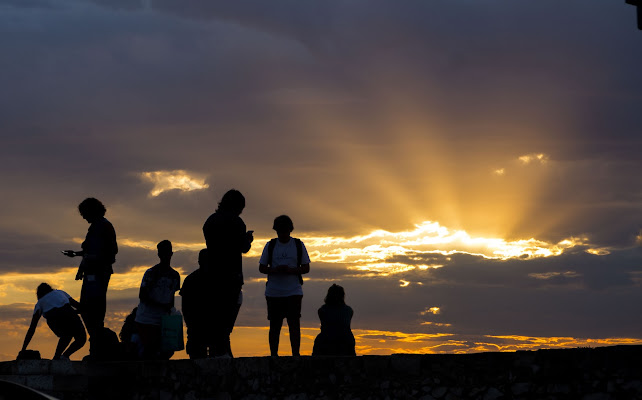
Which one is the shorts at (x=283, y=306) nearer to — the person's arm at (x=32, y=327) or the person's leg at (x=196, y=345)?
the person's leg at (x=196, y=345)

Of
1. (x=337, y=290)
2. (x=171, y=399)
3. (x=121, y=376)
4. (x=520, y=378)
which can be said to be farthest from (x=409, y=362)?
(x=121, y=376)

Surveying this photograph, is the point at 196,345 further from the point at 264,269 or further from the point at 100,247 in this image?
the point at 100,247

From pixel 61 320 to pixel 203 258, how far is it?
96.2 inches

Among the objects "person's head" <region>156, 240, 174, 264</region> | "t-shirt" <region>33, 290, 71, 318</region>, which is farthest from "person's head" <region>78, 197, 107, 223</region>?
"t-shirt" <region>33, 290, 71, 318</region>

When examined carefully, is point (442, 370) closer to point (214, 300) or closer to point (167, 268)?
point (214, 300)

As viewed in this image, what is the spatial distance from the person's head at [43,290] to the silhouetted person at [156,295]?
1.53 metres

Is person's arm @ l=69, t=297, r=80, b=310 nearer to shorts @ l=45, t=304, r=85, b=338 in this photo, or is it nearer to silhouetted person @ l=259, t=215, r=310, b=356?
shorts @ l=45, t=304, r=85, b=338

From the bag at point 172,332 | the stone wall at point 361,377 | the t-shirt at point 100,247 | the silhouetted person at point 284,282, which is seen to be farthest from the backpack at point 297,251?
the t-shirt at point 100,247

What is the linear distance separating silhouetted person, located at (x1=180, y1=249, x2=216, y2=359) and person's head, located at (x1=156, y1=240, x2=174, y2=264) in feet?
2.00

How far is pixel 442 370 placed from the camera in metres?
9.30

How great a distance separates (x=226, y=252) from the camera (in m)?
11.2

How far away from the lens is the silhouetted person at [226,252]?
11.1 metres

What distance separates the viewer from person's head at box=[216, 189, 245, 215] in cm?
1114

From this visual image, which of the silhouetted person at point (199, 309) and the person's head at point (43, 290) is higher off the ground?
the person's head at point (43, 290)
